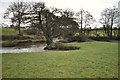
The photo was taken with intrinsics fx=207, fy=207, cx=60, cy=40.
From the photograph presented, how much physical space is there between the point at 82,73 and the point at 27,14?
26.2 meters

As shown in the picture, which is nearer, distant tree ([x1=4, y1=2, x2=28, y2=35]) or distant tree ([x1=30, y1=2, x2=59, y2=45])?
distant tree ([x1=30, y1=2, x2=59, y2=45])

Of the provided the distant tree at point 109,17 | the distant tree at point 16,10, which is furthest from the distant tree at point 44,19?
the distant tree at point 109,17

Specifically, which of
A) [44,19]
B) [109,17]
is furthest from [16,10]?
[109,17]

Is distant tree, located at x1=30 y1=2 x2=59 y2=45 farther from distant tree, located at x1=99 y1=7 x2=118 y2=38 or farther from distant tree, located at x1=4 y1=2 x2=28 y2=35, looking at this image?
distant tree, located at x1=99 y1=7 x2=118 y2=38

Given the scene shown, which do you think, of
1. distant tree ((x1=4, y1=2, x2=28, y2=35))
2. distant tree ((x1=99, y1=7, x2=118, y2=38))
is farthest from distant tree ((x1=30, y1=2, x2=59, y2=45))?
distant tree ((x1=99, y1=7, x2=118, y2=38))

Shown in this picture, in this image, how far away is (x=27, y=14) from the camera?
33906mm

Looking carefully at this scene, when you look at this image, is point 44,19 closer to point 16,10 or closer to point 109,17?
point 16,10

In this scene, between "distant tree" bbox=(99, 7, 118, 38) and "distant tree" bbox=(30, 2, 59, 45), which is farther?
"distant tree" bbox=(99, 7, 118, 38)

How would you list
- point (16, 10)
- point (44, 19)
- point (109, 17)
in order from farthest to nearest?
1. point (109, 17)
2. point (16, 10)
3. point (44, 19)

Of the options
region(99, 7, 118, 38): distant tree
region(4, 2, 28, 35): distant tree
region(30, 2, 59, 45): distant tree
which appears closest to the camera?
region(30, 2, 59, 45): distant tree

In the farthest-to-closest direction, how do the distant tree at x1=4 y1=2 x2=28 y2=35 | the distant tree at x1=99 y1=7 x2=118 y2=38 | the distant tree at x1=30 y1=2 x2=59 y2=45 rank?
the distant tree at x1=99 y1=7 x2=118 y2=38 → the distant tree at x1=4 y1=2 x2=28 y2=35 → the distant tree at x1=30 y1=2 x2=59 y2=45

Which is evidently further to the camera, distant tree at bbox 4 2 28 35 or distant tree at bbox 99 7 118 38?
distant tree at bbox 99 7 118 38

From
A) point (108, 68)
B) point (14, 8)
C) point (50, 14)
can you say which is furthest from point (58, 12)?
point (108, 68)

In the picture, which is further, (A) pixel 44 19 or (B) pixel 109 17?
(B) pixel 109 17
